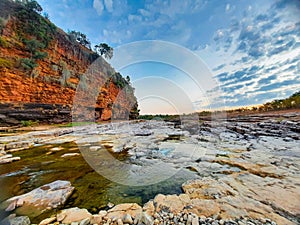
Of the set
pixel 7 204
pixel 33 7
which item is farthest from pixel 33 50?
pixel 7 204

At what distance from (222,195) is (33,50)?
25751 millimetres

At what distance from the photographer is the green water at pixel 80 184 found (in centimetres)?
279

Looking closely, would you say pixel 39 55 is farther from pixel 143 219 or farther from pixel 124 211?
pixel 143 219

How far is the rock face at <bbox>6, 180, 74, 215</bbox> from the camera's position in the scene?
2.40 meters

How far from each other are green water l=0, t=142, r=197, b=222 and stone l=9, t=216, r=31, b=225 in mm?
102

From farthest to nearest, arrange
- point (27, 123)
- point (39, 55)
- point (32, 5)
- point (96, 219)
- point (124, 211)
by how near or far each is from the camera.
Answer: point (32, 5), point (39, 55), point (27, 123), point (124, 211), point (96, 219)

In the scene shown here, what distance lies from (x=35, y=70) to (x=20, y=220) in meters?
21.9

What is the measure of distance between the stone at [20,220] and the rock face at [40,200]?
20cm

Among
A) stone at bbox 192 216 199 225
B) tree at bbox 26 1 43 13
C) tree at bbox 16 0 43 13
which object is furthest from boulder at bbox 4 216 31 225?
tree at bbox 26 1 43 13

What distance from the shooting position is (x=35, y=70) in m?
18.4

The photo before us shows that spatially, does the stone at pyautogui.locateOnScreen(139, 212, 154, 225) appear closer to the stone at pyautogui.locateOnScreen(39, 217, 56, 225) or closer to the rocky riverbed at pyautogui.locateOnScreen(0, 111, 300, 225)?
the rocky riverbed at pyautogui.locateOnScreen(0, 111, 300, 225)

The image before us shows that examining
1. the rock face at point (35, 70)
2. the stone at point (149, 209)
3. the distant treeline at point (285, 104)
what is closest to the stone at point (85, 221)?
the stone at point (149, 209)

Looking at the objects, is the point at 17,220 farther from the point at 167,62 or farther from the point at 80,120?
the point at 80,120

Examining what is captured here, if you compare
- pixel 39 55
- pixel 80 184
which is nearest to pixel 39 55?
pixel 39 55
